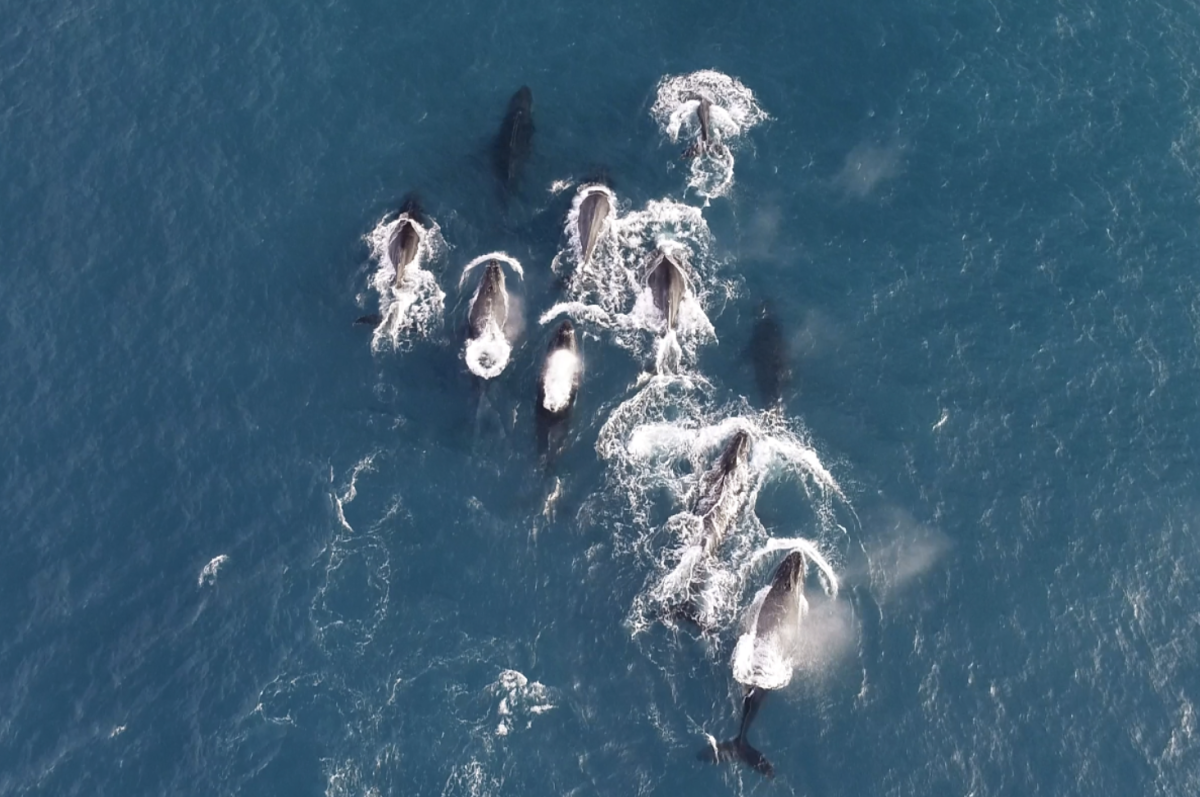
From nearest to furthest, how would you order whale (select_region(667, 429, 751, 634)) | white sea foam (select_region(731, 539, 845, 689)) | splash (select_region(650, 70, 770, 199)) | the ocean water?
the ocean water → white sea foam (select_region(731, 539, 845, 689)) → whale (select_region(667, 429, 751, 634)) → splash (select_region(650, 70, 770, 199))

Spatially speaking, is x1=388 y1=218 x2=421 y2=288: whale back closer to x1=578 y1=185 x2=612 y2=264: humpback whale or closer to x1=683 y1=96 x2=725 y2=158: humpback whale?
x1=578 y1=185 x2=612 y2=264: humpback whale

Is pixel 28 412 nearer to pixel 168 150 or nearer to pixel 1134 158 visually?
pixel 168 150

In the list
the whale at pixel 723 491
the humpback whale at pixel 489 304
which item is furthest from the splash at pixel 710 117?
the whale at pixel 723 491

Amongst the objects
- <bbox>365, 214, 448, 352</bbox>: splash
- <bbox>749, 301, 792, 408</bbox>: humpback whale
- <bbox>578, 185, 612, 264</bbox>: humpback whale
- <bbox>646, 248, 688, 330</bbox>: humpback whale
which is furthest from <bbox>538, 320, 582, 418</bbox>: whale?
<bbox>749, 301, 792, 408</bbox>: humpback whale

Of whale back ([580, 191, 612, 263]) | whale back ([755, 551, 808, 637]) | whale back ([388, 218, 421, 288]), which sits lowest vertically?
whale back ([755, 551, 808, 637])

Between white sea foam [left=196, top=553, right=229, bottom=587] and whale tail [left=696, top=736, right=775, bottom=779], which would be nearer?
whale tail [left=696, top=736, right=775, bottom=779]

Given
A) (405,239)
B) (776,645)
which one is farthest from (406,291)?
(776,645)

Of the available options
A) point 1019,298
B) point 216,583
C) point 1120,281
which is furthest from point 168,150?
point 1120,281

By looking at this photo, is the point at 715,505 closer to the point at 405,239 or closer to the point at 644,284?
the point at 644,284
